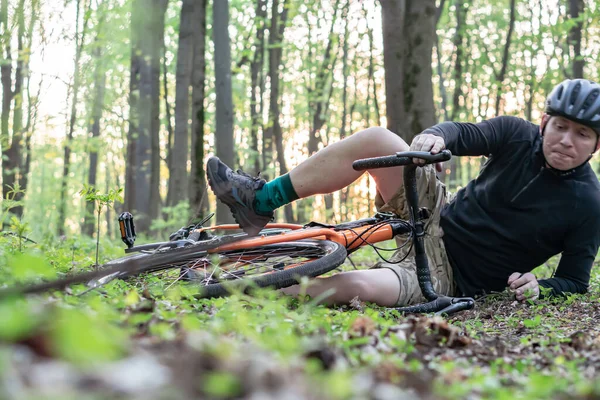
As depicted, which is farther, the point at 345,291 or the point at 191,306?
the point at 345,291

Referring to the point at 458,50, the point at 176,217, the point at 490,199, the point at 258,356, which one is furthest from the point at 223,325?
the point at 458,50

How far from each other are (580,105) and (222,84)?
6.36 metres

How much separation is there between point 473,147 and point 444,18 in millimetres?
16549

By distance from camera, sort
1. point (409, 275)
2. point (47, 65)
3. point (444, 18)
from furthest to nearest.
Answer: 1. point (444, 18)
2. point (47, 65)
3. point (409, 275)

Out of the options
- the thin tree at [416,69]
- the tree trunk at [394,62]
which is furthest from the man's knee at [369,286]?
the tree trunk at [394,62]

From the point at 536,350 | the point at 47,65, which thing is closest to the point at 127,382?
the point at 536,350

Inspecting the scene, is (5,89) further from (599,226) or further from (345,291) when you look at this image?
(599,226)

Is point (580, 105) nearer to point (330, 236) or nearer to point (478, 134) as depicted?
point (478, 134)

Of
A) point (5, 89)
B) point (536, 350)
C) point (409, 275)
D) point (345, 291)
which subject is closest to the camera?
point (536, 350)

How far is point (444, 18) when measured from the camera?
19.2 m

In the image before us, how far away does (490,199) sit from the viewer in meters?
4.20

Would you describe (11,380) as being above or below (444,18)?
below

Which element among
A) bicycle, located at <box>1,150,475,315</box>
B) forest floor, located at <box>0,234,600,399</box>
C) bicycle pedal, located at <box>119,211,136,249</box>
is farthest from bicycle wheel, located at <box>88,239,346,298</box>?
forest floor, located at <box>0,234,600,399</box>

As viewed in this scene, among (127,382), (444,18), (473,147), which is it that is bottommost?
(127,382)
